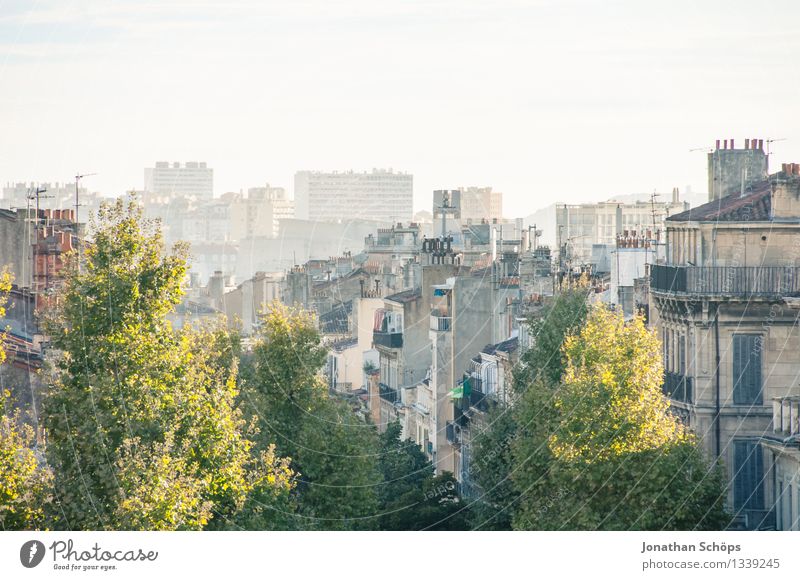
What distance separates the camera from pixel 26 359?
77.9 ft

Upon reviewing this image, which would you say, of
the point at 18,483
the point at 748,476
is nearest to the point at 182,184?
the point at 748,476

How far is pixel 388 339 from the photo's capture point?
43.6m

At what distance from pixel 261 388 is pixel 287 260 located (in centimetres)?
4647

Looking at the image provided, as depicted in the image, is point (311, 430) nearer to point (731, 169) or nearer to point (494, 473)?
point (494, 473)

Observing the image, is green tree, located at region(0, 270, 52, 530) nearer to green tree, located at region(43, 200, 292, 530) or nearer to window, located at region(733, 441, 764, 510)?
green tree, located at region(43, 200, 292, 530)

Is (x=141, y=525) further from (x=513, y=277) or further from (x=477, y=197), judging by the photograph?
(x=477, y=197)

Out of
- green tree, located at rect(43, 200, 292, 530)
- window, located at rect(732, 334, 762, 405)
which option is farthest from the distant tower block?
green tree, located at rect(43, 200, 292, 530)

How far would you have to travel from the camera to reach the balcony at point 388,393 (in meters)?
43.2

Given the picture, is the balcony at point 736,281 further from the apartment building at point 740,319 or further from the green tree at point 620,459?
the green tree at point 620,459

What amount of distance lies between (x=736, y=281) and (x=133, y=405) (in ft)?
30.1

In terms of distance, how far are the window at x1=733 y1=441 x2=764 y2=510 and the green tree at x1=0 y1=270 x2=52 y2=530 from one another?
28.5ft

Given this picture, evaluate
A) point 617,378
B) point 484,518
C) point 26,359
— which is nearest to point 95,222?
point 26,359

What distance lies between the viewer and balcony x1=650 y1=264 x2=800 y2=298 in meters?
25.4

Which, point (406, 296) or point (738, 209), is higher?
point (738, 209)
